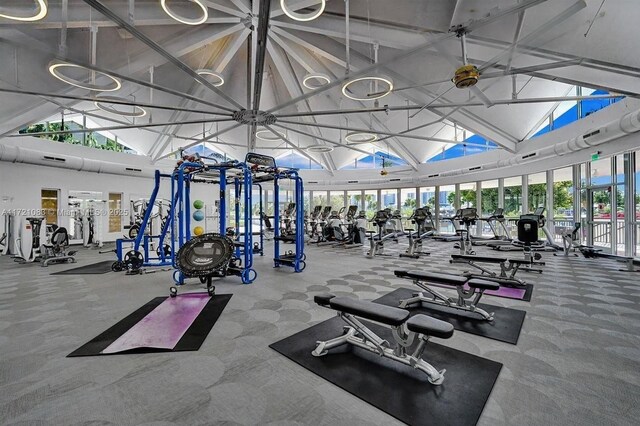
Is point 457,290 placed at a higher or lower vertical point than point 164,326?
higher

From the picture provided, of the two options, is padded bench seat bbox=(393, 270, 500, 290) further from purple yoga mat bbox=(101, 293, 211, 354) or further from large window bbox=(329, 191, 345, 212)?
large window bbox=(329, 191, 345, 212)

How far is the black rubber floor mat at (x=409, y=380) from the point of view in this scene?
1.88 metres

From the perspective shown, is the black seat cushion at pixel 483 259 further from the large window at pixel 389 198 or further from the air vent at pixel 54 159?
the air vent at pixel 54 159

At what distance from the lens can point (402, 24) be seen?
21.5ft

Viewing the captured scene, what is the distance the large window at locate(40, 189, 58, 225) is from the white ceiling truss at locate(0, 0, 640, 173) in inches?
121

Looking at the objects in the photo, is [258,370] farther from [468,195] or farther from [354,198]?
[354,198]

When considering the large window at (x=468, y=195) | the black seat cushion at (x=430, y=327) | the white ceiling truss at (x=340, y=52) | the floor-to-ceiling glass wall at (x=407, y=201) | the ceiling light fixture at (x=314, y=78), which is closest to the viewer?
the black seat cushion at (x=430, y=327)

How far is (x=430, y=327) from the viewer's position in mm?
2141

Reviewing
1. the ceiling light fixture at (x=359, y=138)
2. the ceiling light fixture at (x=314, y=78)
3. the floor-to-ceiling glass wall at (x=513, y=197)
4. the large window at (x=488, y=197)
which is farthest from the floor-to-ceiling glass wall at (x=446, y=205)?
the ceiling light fixture at (x=314, y=78)

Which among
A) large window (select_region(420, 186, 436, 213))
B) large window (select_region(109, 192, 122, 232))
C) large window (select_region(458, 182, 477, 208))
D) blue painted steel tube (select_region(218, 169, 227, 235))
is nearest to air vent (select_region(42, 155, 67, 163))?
large window (select_region(109, 192, 122, 232))

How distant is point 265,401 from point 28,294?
5.11 meters

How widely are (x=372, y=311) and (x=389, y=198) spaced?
15.9m

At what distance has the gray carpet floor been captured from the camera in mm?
1854

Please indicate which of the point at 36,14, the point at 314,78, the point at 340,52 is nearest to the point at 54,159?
the point at 36,14
